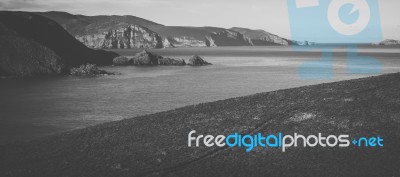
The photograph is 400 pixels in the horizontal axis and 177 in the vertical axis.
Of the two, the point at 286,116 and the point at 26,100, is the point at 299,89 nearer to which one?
the point at 286,116

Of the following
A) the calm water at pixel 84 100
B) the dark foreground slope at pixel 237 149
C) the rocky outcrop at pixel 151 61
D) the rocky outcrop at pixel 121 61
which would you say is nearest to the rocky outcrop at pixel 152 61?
the rocky outcrop at pixel 151 61

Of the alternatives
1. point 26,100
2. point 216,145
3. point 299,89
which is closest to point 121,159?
point 216,145

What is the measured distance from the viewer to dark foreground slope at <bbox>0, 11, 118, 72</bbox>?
301 ft

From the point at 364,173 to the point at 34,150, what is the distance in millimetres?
15747

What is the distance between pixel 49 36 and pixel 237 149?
97959 mm

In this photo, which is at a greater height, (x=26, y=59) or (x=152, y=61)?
(x=26, y=59)

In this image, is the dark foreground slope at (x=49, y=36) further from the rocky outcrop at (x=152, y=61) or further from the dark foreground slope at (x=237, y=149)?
the dark foreground slope at (x=237, y=149)

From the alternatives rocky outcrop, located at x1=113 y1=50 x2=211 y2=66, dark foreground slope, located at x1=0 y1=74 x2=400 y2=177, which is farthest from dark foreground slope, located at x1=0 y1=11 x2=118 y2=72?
dark foreground slope, located at x1=0 y1=74 x2=400 y2=177

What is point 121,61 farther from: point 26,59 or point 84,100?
point 84,100

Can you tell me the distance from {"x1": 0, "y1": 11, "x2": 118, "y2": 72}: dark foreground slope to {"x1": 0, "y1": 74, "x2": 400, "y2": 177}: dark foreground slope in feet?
235

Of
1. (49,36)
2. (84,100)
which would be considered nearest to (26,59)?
(49,36)

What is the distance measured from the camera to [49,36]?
104m

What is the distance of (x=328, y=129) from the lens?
19312 millimetres

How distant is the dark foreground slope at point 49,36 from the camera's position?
9184 centimetres
